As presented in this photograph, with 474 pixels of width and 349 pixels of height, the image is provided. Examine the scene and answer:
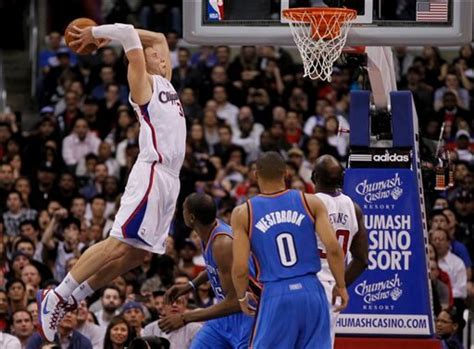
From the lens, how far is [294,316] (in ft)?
32.6

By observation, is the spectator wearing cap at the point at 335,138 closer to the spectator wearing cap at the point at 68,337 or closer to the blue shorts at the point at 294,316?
the spectator wearing cap at the point at 68,337

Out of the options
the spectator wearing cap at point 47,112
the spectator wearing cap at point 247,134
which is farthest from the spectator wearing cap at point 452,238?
the spectator wearing cap at point 47,112

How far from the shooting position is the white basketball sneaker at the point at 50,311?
10.7 meters

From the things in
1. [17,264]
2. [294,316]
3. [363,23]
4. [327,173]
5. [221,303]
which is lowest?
[17,264]

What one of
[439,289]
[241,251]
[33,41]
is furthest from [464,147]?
[241,251]

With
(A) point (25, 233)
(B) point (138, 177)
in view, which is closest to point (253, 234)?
(B) point (138, 177)

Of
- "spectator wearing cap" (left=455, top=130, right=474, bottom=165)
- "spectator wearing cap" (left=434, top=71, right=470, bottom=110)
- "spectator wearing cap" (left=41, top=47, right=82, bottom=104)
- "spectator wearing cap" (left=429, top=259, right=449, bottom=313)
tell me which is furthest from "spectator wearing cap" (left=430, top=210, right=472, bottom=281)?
"spectator wearing cap" (left=41, top=47, right=82, bottom=104)

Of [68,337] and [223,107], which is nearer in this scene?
[68,337]

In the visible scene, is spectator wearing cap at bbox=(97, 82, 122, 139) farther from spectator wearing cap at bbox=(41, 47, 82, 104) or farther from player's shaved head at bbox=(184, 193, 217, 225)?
player's shaved head at bbox=(184, 193, 217, 225)

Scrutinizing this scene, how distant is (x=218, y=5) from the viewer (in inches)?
477

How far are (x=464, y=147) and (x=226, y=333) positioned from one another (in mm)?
8588

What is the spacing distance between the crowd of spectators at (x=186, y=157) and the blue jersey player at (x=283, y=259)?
10.1 ft

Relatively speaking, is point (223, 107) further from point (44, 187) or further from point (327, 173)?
point (327, 173)

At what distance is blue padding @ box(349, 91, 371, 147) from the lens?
12.8m
